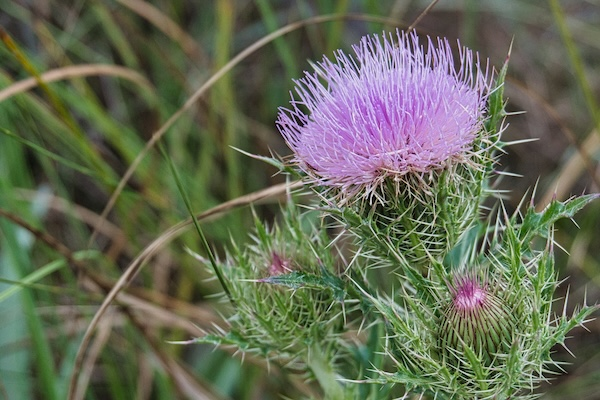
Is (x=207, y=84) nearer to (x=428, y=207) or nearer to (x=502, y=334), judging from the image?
(x=428, y=207)

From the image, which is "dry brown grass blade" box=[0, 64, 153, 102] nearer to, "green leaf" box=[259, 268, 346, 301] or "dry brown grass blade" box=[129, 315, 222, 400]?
"dry brown grass blade" box=[129, 315, 222, 400]

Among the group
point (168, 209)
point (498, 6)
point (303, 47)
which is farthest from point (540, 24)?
point (168, 209)

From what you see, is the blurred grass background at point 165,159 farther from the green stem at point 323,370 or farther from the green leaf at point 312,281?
the green leaf at point 312,281

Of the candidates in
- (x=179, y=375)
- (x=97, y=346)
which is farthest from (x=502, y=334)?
(x=97, y=346)

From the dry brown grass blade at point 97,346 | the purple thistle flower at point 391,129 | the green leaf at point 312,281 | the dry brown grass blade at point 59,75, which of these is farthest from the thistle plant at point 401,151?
the dry brown grass blade at point 97,346

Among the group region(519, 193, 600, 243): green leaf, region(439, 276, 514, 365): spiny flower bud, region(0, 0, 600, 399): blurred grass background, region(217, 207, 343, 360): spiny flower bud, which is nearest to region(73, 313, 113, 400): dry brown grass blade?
region(0, 0, 600, 399): blurred grass background

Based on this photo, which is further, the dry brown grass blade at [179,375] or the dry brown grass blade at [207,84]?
the dry brown grass blade at [179,375]

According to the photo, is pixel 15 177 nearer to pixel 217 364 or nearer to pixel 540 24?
pixel 217 364
